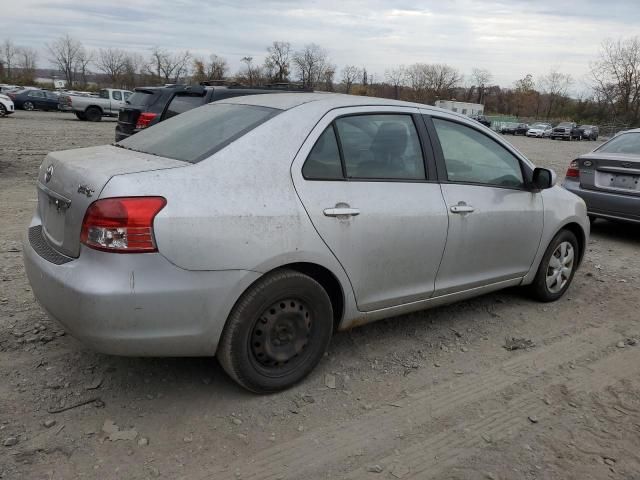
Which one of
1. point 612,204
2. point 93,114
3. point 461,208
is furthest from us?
point 93,114

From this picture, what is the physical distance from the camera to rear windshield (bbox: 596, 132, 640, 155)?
284 inches

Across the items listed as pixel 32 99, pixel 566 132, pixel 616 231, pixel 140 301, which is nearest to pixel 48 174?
pixel 140 301

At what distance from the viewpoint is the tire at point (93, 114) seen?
91.4ft

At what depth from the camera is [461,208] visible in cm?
371

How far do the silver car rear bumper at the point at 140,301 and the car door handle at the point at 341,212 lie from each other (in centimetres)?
58

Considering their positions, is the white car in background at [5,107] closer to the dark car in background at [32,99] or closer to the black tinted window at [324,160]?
the dark car in background at [32,99]

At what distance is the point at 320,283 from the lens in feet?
10.6

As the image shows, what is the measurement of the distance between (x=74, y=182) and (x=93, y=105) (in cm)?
2788

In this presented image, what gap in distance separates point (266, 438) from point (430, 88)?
10475cm

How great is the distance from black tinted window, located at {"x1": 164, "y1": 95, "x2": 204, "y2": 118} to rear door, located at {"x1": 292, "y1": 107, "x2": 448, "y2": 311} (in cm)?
498

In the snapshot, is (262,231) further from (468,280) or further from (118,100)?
(118,100)

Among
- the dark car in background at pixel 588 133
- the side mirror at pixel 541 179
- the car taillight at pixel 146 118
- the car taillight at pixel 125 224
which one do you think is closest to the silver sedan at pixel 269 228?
the car taillight at pixel 125 224

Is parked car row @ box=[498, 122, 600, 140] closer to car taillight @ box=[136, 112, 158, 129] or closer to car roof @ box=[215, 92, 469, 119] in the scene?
car taillight @ box=[136, 112, 158, 129]

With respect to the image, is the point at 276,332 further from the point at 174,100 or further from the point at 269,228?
the point at 174,100
